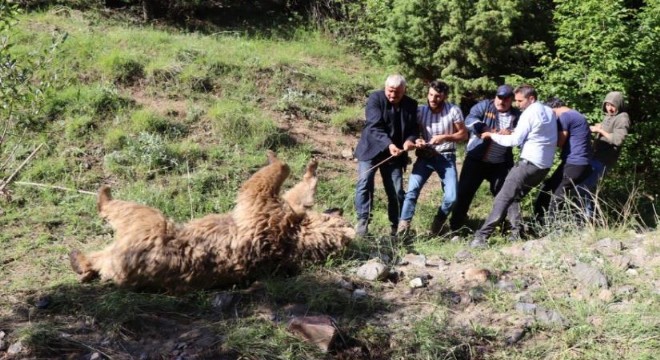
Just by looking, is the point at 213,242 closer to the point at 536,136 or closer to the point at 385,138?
the point at 385,138

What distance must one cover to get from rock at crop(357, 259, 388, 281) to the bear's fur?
12.2 inches

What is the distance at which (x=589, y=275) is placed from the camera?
4.66 m

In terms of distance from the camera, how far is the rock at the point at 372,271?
4.78 meters

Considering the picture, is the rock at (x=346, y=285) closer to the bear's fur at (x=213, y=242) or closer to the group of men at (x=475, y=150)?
the bear's fur at (x=213, y=242)

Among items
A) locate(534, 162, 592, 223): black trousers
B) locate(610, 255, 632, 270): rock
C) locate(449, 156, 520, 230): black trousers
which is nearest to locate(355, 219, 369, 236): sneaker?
locate(449, 156, 520, 230): black trousers

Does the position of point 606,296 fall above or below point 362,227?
above

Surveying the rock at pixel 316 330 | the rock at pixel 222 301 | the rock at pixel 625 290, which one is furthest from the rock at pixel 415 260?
the rock at pixel 222 301

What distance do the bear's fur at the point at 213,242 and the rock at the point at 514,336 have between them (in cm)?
158

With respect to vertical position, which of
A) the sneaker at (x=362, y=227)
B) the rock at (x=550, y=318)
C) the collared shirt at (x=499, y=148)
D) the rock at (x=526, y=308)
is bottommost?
the sneaker at (x=362, y=227)

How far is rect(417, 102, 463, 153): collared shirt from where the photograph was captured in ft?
21.8

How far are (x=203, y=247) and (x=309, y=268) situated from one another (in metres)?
0.88

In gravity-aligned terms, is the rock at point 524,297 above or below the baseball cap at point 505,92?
below

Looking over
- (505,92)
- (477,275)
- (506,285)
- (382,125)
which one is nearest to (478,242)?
(477,275)

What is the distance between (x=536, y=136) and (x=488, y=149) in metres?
0.69
